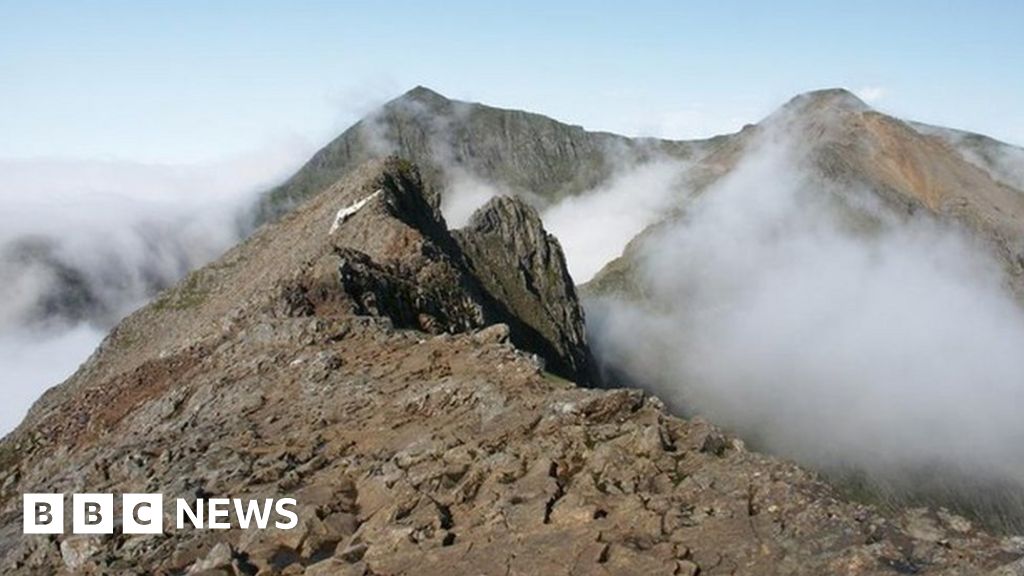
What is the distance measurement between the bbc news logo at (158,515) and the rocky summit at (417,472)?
1.02 feet

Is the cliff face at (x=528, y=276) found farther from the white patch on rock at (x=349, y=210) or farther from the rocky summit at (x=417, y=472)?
the rocky summit at (x=417, y=472)

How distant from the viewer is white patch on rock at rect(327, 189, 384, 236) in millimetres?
62656

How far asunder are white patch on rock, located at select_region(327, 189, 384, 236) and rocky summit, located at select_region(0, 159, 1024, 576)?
20.3m

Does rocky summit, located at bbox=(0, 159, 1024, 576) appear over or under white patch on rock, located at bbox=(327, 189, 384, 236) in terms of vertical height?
under

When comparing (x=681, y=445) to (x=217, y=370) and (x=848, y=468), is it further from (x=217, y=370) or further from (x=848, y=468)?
(x=848, y=468)

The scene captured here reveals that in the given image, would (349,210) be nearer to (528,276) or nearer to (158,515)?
(528,276)

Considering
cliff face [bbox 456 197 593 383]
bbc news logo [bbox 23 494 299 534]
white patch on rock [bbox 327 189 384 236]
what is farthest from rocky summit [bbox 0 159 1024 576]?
cliff face [bbox 456 197 593 383]

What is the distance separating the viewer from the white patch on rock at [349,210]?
Answer: 62.7 m

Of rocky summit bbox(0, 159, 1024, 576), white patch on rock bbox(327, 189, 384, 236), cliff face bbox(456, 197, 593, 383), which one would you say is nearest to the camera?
rocky summit bbox(0, 159, 1024, 576)

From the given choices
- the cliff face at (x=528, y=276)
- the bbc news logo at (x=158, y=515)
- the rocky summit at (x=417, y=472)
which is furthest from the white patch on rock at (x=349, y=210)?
the bbc news logo at (x=158, y=515)

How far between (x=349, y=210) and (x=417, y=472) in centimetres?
4507

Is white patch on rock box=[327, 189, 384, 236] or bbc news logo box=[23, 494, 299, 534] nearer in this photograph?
bbc news logo box=[23, 494, 299, 534]

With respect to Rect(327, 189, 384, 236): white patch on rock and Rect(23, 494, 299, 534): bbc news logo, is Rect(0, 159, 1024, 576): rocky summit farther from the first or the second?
Rect(327, 189, 384, 236): white patch on rock

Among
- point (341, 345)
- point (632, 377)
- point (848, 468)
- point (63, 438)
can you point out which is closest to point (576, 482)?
point (341, 345)
